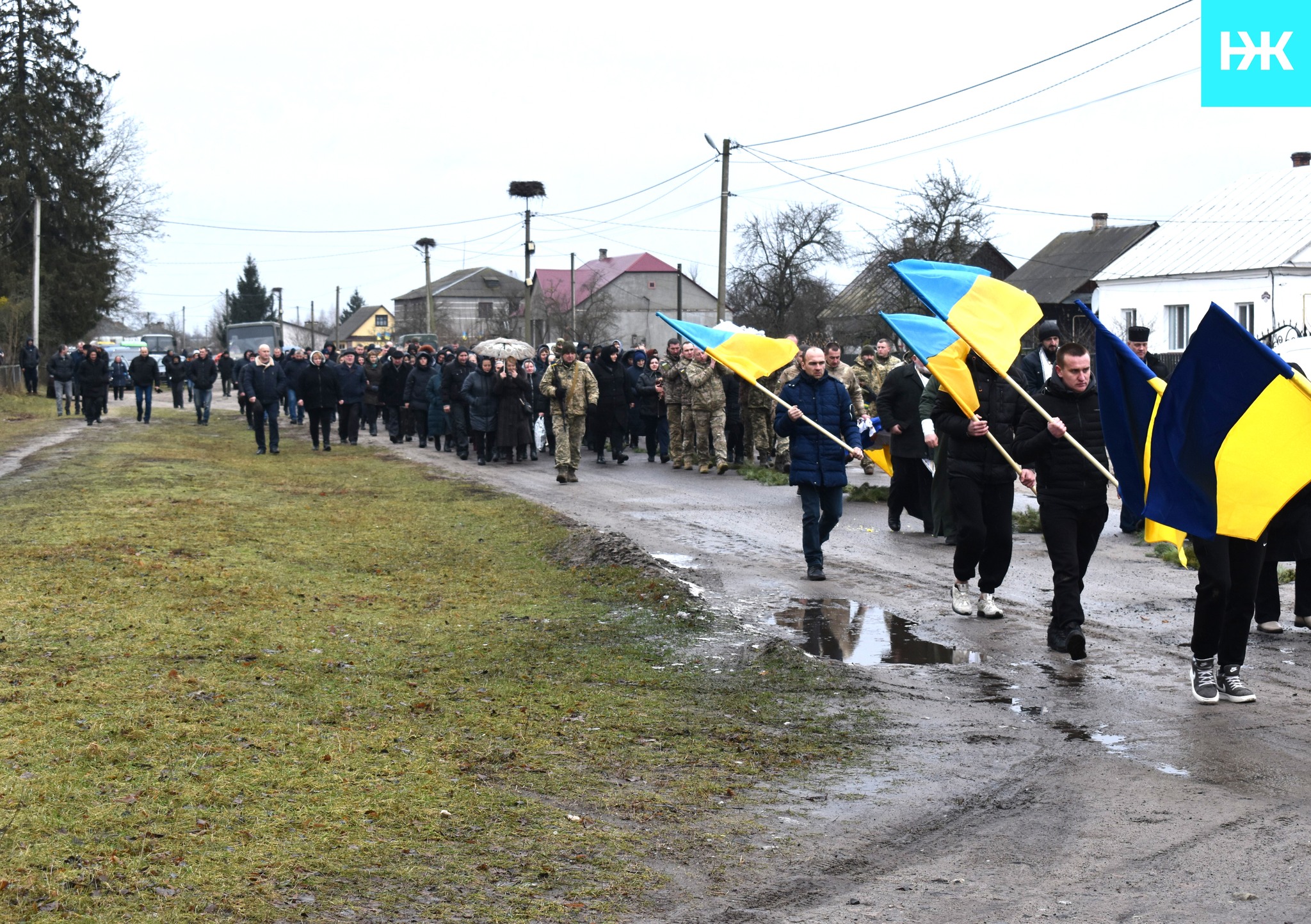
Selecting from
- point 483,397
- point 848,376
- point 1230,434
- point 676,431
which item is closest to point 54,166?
point 483,397

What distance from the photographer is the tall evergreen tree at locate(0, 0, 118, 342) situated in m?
53.6

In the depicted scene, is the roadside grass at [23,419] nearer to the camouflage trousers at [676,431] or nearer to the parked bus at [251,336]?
the camouflage trousers at [676,431]

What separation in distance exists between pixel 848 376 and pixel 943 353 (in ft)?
26.0

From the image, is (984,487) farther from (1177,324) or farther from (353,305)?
(353,305)

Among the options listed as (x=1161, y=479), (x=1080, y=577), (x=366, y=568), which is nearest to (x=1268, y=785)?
(x=1161, y=479)

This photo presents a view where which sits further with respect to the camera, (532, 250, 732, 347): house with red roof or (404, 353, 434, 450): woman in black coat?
(532, 250, 732, 347): house with red roof

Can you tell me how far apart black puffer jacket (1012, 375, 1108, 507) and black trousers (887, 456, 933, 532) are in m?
5.58

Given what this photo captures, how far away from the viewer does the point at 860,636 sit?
9.30m

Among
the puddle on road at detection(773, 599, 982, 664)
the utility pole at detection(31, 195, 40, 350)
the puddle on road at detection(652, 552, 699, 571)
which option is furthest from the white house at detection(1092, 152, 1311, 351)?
the utility pole at detection(31, 195, 40, 350)

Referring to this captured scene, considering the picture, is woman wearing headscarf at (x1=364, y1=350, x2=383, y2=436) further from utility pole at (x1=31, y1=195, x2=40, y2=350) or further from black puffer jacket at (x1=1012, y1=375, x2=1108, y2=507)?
black puffer jacket at (x1=1012, y1=375, x2=1108, y2=507)

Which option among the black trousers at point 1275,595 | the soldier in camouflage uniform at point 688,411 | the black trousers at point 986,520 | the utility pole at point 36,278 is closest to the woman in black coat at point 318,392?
the soldier in camouflage uniform at point 688,411

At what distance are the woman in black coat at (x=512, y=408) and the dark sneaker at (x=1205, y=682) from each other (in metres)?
17.0

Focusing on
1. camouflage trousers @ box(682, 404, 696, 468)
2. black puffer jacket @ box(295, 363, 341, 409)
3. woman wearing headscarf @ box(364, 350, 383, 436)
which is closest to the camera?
camouflage trousers @ box(682, 404, 696, 468)

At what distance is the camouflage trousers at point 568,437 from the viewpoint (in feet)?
66.8
